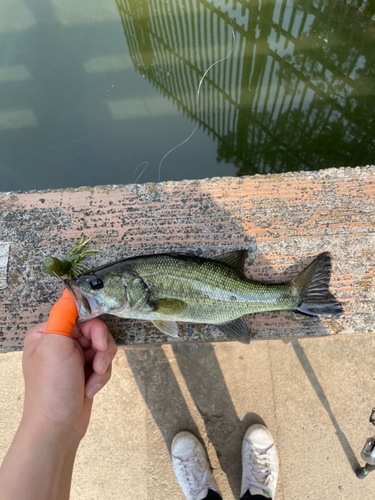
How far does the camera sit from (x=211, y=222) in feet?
8.77

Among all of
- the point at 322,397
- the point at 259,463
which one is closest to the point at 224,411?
the point at 259,463

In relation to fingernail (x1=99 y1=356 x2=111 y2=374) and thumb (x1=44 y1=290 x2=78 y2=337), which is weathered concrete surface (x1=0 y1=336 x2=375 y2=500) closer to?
fingernail (x1=99 y1=356 x2=111 y2=374)

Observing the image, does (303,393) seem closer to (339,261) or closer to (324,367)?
(324,367)

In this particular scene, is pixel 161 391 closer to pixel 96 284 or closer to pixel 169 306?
pixel 169 306

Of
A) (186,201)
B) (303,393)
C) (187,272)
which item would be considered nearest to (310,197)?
(186,201)

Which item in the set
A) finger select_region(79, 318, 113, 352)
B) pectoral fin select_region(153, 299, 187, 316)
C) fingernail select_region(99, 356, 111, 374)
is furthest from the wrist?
pectoral fin select_region(153, 299, 187, 316)

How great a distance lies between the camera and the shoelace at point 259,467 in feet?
9.30

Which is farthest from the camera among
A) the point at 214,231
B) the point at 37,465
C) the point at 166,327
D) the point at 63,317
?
the point at 214,231

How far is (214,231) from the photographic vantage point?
2652mm

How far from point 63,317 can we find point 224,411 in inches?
84.0

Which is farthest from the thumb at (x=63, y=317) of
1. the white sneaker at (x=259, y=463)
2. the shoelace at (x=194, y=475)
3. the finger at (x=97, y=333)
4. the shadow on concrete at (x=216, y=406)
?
the white sneaker at (x=259, y=463)

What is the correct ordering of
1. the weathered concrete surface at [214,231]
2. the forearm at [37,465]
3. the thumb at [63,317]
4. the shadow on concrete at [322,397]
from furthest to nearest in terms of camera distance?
the shadow on concrete at [322,397]
the weathered concrete surface at [214,231]
the thumb at [63,317]
the forearm at [37,465]

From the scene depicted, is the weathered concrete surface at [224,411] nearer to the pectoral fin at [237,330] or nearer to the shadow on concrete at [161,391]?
the shadow on concrete at [161,391]

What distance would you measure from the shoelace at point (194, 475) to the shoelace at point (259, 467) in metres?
0.49
